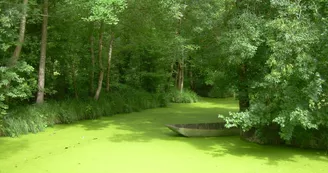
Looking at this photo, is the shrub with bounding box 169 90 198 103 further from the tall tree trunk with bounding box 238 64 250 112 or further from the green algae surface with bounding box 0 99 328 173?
the tall tree trunk with bounding box 238 64 250 112

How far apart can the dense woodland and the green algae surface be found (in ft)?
1.99

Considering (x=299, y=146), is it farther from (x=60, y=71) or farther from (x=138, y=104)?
(x=60, y=71)

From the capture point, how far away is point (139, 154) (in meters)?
6.74

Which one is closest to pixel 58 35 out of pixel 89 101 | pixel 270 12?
pixel 89 101

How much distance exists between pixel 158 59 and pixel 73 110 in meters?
6.28

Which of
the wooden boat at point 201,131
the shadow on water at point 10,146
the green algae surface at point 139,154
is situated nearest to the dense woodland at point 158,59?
the shadow on water at point 10,146

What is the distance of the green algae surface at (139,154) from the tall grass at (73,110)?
359 mm

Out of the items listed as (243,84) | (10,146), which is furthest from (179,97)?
(10,146)

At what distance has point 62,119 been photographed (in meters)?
9.78

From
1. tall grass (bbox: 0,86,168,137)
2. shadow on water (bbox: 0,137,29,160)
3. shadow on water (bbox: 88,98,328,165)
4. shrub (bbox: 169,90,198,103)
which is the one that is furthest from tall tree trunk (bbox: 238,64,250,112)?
shrub (bbox: 169,90,198,103)

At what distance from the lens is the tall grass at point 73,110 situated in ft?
27.3

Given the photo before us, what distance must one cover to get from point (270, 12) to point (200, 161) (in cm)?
403

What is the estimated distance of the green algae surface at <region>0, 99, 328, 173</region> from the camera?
5.84 m

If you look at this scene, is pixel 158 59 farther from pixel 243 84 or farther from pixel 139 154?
pixel 139 154
